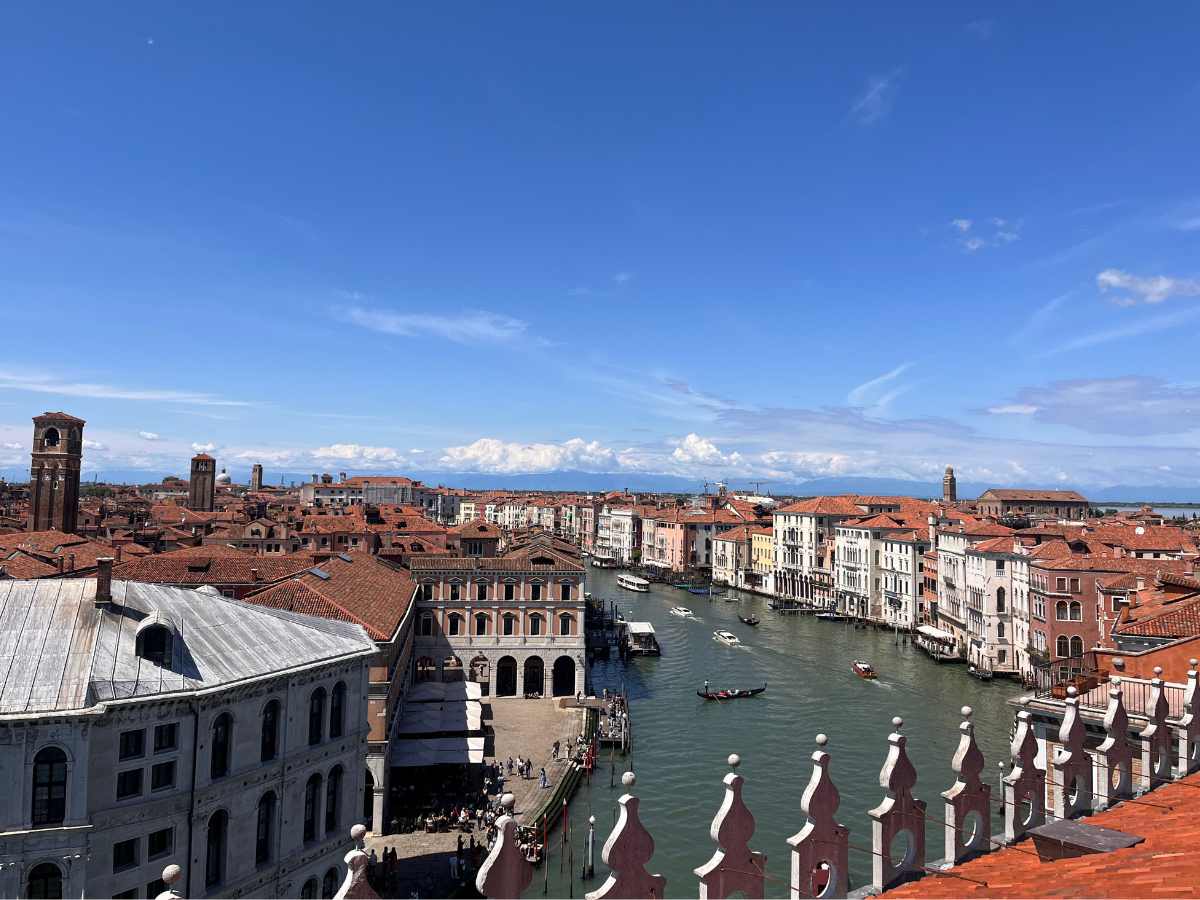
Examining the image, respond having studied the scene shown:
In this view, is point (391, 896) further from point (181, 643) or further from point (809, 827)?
point (809, 827)

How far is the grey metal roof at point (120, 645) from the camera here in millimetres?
17547

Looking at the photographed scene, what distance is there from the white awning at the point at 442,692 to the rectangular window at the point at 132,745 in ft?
72.8

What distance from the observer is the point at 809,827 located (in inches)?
275

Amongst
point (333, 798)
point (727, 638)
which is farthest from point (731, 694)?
point (333, 798)

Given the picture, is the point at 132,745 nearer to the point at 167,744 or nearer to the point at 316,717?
the point at 167,744

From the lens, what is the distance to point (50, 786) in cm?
1675

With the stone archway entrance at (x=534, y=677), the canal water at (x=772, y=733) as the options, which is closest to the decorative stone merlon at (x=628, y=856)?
the canal water at (x=772, y=733)

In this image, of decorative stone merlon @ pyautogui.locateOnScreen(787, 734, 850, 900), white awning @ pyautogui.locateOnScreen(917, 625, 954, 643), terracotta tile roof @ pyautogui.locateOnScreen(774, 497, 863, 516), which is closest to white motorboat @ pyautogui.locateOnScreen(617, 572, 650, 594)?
terracotta tile roof @ pyautogui.locateOnScreen(774, 497, 863, 516)

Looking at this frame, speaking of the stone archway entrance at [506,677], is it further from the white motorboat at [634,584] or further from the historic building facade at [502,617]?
the white motorboat at [634,584]

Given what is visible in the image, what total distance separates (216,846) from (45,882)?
3.78 meters

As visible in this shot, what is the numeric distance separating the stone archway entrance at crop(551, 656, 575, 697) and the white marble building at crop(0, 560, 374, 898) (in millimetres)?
24643

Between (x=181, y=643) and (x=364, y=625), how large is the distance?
456 inches

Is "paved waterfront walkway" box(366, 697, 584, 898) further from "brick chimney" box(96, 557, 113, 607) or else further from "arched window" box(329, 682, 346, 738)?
"brick chimney" box(96, 557, 113, 607)

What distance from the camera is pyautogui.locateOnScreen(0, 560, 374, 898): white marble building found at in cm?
1669
